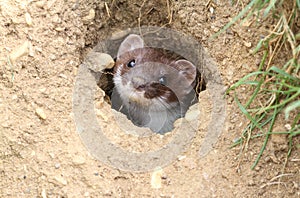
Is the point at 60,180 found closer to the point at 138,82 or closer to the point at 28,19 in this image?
the point at 28,19

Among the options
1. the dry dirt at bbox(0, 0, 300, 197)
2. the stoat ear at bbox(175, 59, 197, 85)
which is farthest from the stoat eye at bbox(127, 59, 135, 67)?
the dry dirt at bbox(0, 0, 300, 197)

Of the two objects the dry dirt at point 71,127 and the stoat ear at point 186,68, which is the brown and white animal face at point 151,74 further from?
the dry dirt at point 71,127

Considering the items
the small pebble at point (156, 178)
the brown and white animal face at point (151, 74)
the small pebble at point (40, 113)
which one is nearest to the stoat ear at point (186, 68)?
the brown and white animal face at point (151, 74)

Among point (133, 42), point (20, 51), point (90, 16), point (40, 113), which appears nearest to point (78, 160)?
point (40, 113)

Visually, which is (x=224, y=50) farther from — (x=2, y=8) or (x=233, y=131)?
(x=2, y=8)

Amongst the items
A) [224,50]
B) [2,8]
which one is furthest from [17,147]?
[224,50]
